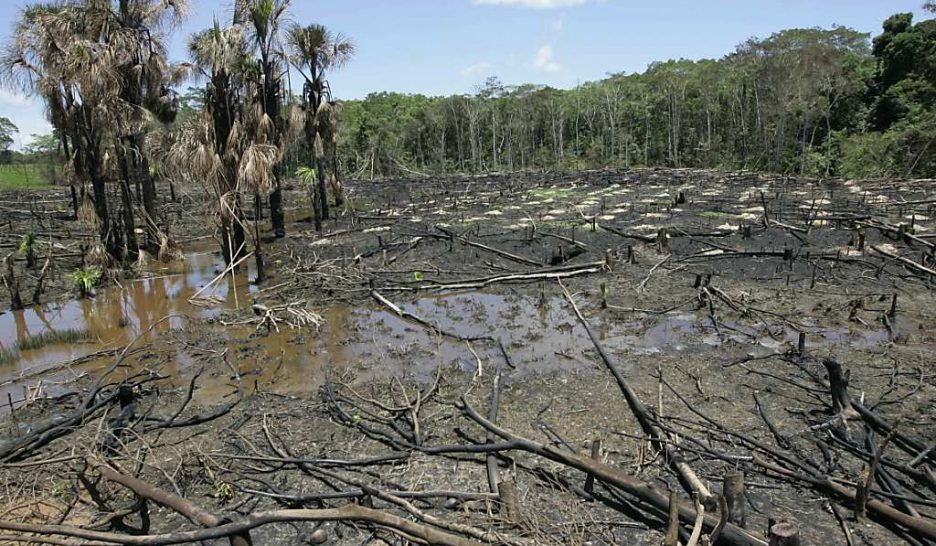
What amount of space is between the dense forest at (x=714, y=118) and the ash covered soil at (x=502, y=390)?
16064 millimetres

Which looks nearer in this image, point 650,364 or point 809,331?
point 650,364

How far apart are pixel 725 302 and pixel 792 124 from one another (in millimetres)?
37340

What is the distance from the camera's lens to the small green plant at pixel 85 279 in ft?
40.1

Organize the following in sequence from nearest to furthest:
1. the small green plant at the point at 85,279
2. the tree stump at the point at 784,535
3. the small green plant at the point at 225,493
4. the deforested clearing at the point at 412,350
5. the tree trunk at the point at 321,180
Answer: the tree stump at the point at 784,535 → the deforested clearing at the point at 412,350 → the small green plant at the point at 225,493 → the small green plant at the point at 85,279 → the tree trunk at the point at 321,180

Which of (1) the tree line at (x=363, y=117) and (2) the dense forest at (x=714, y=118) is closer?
(1) the tree line at (x=363, y=117)

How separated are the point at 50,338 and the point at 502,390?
8.25 m

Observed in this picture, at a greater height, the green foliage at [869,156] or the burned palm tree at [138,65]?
the burned palm tree at [138,65]

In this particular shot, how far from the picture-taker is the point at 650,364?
8031 mm

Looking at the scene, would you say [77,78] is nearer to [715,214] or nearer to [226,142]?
[226,142]

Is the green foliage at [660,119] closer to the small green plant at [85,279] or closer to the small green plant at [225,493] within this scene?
the small green plant at [85,279]

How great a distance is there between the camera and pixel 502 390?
7.25 m

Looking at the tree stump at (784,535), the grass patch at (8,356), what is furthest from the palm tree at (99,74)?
the tree stump at (784,535)

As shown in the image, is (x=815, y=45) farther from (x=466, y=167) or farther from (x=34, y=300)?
(x=34, y=300)

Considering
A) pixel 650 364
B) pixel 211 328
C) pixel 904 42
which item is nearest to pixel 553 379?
pixel 650 364
